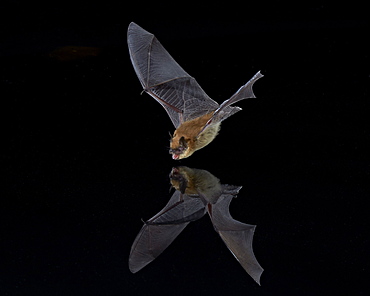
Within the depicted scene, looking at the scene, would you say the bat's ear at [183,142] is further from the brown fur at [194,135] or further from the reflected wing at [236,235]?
the reflected wing at [236,235]

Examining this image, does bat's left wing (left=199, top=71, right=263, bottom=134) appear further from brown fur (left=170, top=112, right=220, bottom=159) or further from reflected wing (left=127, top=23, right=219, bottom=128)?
reflected wing (left=127, top=23, right=219, bottom=128)

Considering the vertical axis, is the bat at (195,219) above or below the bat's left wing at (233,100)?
below

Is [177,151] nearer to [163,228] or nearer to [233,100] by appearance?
[233,100]

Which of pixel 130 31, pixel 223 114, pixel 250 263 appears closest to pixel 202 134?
pixel 223 114

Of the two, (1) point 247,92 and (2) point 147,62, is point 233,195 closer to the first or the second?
(1) point 247,92

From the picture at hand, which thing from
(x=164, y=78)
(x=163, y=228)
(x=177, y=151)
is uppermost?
(x=164, y=78)

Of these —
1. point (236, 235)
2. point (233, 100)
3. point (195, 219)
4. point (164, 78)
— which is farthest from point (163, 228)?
point (164, 78)

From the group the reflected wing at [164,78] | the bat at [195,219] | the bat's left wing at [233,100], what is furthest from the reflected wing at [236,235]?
the reflected wing at [164,78]
